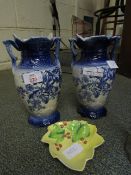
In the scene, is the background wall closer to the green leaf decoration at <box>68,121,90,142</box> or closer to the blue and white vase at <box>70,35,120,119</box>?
the blue and white vase at <box>70,35,120,119</box>

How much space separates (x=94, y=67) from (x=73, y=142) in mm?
250

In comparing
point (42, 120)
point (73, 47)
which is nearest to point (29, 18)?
point (73, 47)

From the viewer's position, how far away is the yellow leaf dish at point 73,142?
43 centimetres

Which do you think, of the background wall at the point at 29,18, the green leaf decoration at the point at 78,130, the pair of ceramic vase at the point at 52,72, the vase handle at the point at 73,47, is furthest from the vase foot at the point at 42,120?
the background wall at the point at 29,18

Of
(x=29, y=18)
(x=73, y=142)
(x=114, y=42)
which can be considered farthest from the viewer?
(x=29, y=18)

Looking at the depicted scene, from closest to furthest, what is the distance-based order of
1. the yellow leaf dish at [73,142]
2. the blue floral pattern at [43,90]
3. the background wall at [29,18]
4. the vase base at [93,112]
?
the yellow leaf dish at [73,142] → the blue floral pattern at [43,90] → the vase base at [93,112] → the background wall at [29,18]

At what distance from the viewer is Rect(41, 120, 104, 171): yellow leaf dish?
0.43 meters

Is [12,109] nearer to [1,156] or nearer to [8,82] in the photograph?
[1,156]

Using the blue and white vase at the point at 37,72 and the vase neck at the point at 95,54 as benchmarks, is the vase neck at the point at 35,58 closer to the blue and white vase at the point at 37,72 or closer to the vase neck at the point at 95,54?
the blue and white vase at the point at 37,72

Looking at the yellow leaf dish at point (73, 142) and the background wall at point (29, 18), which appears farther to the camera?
the background wall at point (29, 18)

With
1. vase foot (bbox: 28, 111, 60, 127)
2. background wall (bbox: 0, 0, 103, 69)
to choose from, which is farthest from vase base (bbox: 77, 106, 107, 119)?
A: background wall (bbox: 0, 0, 103, 69)

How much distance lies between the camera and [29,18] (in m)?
1.75

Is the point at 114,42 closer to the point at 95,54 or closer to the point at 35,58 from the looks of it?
the point at 95,54

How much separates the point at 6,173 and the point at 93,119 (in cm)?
36
